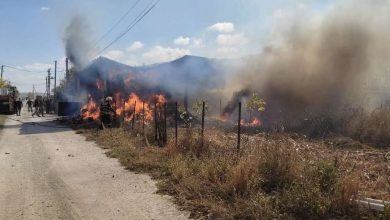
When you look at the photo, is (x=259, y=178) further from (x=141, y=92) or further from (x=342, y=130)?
(x=141, y=92)

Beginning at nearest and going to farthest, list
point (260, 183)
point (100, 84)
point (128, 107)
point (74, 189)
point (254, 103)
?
point (260, 183)
point (74, 189)
point (254, 103)
point (128, 107)
point (100, 84)

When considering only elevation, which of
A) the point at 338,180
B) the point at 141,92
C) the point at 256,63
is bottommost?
the point at 338,180

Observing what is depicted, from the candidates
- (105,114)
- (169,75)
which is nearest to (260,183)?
(105,114)

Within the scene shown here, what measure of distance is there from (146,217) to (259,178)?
224 cm

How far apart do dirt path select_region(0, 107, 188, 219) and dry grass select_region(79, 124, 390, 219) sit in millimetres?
483

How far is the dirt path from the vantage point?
7027 mm

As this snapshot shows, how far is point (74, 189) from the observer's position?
870 cm

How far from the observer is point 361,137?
56.0 feet

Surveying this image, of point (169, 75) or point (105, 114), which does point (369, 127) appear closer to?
point (105, 114)

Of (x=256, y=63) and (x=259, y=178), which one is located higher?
(x=256, y=63)

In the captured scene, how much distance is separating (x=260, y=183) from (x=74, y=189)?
148 inches

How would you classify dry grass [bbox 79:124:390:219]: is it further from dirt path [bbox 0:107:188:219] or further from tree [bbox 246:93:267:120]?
tree [bbox 246:93:267:120]

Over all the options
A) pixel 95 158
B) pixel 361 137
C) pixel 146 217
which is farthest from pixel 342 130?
A: pixel 146 217

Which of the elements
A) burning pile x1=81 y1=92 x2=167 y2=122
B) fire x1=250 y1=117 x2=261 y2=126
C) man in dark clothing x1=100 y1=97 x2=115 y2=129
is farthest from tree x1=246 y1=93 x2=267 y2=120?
man in dark clothing x1=100 y1=97 x2=115 y2=129
